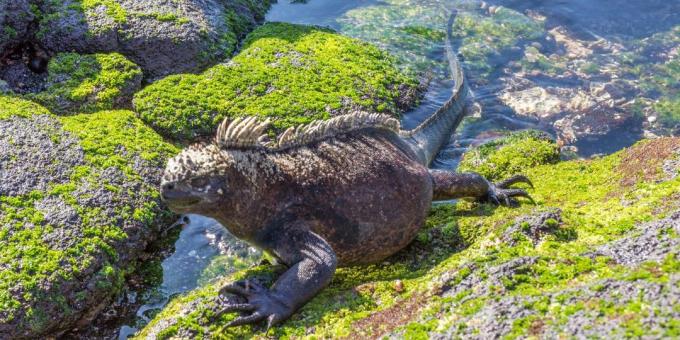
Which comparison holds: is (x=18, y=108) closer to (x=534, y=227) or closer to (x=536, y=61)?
(x=534, y=227)

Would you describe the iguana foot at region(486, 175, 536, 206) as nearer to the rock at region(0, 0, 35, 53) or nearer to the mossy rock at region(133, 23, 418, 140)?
the mossy rock at region(133, 23, 418, 140)

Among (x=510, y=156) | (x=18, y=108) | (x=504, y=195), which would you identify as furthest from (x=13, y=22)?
(x=504, y=195)

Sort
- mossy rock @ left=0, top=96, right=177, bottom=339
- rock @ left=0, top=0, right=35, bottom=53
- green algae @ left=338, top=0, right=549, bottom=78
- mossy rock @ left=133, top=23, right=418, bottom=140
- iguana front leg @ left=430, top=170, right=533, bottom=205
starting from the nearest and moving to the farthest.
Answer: mossy rock @ left=0, top=96, right=177, bottom=339, iguana front leg @ left=430, top=170, right=533, bottom=205, mossy rock @ left=133, top=23, right=418, bottom=140, rock @ left=0, top=0, right=35, bottom=53, green algae @ left=338, top=0, right=549, bottom=78

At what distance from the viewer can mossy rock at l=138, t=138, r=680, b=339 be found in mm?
3027

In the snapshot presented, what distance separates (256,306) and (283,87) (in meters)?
3.96

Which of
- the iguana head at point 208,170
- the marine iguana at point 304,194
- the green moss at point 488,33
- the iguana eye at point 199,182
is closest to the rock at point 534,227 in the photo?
the marine iguana at point 304,194

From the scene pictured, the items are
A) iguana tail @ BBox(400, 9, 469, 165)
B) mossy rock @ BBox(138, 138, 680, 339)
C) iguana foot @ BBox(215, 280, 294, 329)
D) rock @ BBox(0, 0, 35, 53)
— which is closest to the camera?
mossy rock @ BBox(138, 138, 680, 339)

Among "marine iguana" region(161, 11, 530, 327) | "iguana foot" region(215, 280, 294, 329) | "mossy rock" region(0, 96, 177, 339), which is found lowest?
"mossy rock" region(0, 96, 177, 339)

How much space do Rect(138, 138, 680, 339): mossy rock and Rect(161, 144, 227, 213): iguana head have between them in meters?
0.58

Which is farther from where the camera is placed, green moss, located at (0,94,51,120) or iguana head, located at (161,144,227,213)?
green moss, located at (0,94,51,120)

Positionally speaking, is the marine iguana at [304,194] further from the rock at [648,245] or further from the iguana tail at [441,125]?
the rock at [648,245]

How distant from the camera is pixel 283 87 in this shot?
292 inches

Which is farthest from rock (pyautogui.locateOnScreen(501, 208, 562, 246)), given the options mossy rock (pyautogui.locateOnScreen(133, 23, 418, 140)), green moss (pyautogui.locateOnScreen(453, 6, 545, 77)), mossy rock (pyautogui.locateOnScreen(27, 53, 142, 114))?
green moss (pyautogui.locateOnScreen(453, 6, 545, 77))

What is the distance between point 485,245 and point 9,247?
3332 millimetres
